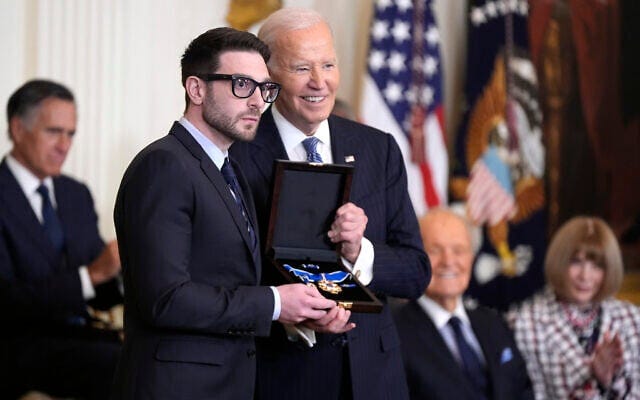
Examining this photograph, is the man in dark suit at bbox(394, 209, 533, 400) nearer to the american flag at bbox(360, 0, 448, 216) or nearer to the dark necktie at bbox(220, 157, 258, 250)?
the dark necktie at bbox(220, 157, 258, 250)

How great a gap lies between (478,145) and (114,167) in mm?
2792

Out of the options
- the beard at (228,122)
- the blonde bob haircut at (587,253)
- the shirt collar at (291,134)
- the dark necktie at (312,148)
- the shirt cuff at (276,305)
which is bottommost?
the blonde bob haircut at (587,253)

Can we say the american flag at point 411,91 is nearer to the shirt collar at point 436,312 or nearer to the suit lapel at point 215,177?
the shirt collar at point 436,312

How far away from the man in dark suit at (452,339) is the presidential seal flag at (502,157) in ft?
8.95

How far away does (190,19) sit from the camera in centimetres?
747

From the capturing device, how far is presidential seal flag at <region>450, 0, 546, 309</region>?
8328 millimetres

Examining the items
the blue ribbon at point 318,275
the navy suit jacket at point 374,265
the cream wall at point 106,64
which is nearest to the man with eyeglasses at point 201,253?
the blue ribbon at point 318,275

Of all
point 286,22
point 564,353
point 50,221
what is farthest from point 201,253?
point 564,353

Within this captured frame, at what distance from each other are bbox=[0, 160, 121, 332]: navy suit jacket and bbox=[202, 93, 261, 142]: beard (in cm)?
229

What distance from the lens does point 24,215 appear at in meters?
5.36

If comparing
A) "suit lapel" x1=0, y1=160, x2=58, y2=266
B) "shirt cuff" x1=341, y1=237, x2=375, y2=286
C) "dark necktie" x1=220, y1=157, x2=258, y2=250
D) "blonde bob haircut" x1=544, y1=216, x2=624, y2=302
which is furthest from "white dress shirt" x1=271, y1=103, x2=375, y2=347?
"blonde bob haircut" x1=544, y1=216, x2=624, y2=302

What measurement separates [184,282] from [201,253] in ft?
0.46

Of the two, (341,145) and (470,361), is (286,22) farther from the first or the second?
(470,361)

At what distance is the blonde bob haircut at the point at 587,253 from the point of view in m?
6.00
